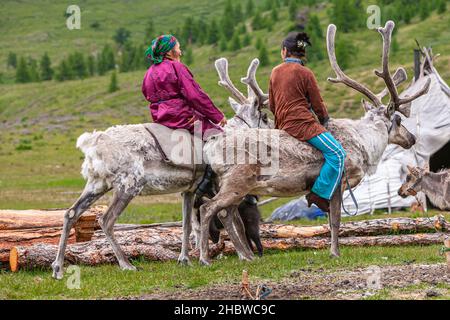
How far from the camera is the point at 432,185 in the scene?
1606cm

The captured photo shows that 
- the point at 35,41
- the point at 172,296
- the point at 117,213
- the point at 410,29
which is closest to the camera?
the point at 172,296

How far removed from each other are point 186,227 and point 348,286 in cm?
348

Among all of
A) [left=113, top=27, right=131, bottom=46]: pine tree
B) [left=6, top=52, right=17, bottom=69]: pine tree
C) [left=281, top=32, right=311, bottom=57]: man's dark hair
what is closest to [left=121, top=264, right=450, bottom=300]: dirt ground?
[left=281, top=32, right=311, bottom=57]: man's dark hair

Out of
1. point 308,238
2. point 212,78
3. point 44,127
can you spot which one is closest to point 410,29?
point 212,78

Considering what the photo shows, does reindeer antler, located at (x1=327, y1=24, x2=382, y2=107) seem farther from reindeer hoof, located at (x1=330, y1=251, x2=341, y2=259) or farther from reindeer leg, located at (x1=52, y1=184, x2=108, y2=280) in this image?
reindeer leg, located at (x1=52, y1=184, x2=108, y2=280)

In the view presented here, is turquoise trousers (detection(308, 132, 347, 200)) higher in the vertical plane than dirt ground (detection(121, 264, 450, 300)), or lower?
higher

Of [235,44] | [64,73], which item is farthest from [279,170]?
[64,73]

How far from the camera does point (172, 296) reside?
9188 mm

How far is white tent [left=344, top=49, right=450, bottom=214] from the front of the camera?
20750 mm

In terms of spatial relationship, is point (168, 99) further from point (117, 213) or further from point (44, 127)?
point (44, 127)

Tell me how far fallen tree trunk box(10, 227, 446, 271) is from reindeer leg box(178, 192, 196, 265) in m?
0.76

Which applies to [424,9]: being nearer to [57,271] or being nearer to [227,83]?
[227,83]

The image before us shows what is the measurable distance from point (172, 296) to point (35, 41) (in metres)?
170

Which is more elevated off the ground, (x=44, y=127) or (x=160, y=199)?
(x=160, y=199)
